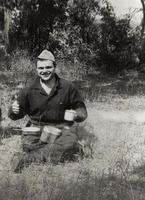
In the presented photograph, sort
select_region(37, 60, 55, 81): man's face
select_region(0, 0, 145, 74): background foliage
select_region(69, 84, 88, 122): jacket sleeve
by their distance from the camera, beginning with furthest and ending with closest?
1. select_region(0, 0, 145, 74): background foliage
2. select_region(69, 84, 88, 122): jacket sleeve
3. select_region(37, 60, 55, 81): man's face

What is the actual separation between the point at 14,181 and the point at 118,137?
2.36 meters

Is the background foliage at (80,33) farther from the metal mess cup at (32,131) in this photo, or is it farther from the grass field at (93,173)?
the metal mess cup at (32,131)

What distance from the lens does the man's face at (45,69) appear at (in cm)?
577

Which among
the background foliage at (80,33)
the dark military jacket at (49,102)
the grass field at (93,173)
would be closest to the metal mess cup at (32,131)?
the dark military jacket at (49,102)

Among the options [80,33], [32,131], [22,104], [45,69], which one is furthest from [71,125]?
[80,33]

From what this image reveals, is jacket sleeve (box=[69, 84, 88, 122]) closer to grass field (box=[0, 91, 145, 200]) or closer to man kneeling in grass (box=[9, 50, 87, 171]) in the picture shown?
man kneeling in grass (box=[9, 50, 87, 171])

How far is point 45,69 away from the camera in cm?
576

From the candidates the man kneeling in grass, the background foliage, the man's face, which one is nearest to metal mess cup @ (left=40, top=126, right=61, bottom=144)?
the man kneeling in grass

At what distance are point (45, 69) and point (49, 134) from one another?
2.52ft

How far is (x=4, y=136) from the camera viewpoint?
6.57 metres

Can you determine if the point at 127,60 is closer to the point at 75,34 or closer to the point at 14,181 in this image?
the point at 75,34

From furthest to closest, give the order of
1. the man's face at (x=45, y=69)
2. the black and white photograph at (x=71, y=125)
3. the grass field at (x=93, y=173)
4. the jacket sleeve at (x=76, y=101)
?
the jacket sleeve at (x=76, y=101) < the man's face at (x=45, y=69) < the black and white photograph at (x=71, y=125) < the grass field at (x=93, y=173)

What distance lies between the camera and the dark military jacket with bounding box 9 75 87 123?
5832 millimetres

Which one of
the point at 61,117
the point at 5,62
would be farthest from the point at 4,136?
the point at 5,62
